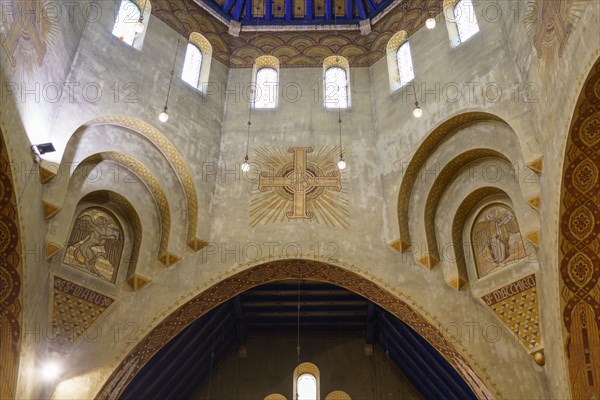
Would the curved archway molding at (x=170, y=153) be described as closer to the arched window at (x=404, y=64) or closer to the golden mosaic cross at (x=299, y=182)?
the golden mosaic cross at (x=299, y=182)

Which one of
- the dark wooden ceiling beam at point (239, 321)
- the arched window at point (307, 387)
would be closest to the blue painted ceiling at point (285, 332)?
the dark wooden ceiling beam at point (239, 321)

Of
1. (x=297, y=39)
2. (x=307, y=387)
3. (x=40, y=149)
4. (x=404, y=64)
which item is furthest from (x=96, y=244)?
(x=404, y=64)

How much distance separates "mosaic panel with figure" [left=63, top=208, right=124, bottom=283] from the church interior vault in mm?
38

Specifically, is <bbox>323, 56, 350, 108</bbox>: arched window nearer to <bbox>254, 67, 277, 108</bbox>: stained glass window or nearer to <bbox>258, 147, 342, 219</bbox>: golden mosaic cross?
<bbox>254, 67, 277, 108</bbox>: stained glass window

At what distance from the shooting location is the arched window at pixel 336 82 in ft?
49.0

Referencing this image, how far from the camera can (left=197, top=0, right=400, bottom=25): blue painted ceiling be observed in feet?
51.9

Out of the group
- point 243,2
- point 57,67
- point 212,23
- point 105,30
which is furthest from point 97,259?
point 243,2

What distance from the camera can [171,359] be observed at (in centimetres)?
1491

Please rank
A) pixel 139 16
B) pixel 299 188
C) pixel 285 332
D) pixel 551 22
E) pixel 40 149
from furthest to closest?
pixel 285 332
pixel 139 16
pixel 299 188
pixel 40 149
pixel 551 22

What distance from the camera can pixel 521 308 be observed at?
35.6 ft

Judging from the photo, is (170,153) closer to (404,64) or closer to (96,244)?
(96,244)

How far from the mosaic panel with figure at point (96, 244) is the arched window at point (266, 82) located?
4.67 metres

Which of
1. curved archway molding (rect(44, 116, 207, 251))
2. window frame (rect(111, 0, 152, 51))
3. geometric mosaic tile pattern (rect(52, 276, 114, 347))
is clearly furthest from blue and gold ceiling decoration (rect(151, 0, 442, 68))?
geometric mosaic tile pattern (rect(52, 276, 114, 347))

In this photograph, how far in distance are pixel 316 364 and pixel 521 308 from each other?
26.2ft
